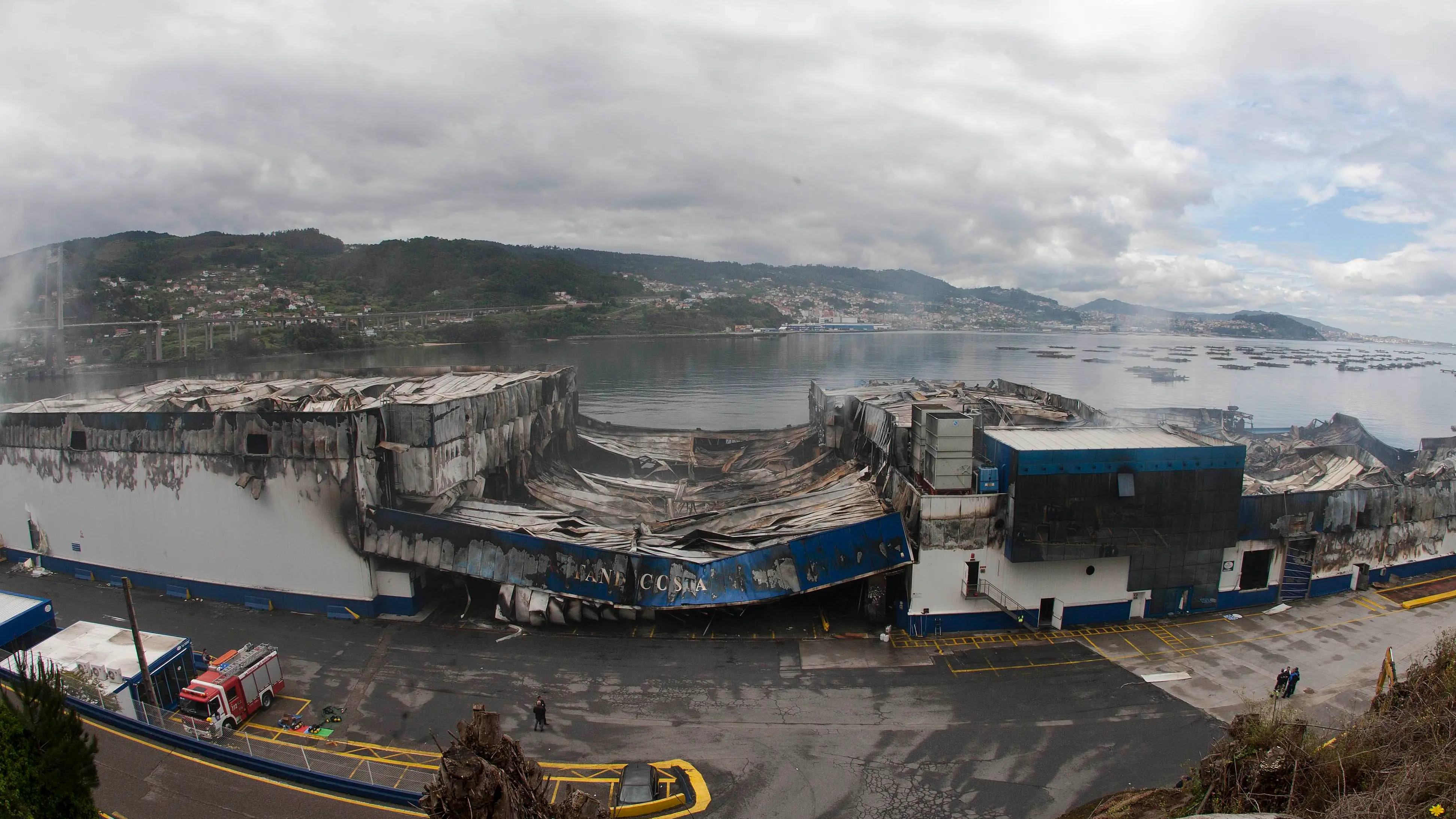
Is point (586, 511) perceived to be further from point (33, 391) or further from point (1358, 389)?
point (1358, 389)

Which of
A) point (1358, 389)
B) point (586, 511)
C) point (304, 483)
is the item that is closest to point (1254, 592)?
point (586, 511)

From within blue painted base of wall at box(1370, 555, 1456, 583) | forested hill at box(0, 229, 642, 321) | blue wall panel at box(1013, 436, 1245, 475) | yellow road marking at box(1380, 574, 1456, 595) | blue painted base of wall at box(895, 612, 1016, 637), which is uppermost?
forested hill at box(0, 229, 642, 321)

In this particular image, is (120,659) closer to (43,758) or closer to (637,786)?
(43,758)

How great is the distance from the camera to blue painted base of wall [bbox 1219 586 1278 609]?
24.2m

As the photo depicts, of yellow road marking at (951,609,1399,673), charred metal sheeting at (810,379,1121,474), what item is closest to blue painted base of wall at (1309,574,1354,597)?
yellow road marking at (951,609,1399,673)

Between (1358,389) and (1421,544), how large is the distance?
413 feet

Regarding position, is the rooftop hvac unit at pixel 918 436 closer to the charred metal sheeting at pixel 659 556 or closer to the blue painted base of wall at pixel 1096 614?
the charred metal sheeting at pixel 659 556

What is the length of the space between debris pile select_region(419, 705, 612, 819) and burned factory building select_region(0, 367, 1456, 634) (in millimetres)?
15075

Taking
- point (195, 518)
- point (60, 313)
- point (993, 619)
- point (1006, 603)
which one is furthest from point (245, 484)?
point (60, 313)

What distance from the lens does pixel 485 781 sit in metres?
6.37

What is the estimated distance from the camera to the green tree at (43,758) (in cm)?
1038

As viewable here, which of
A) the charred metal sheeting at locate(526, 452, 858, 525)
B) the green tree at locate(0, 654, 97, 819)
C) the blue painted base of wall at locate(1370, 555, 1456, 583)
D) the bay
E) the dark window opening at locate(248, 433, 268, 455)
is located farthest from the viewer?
the bay

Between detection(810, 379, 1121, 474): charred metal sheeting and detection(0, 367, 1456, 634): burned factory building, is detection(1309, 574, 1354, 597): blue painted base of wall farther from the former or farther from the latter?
detection(810, 379, 1121, 474): charred metal sheeting

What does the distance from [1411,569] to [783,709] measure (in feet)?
85.7
